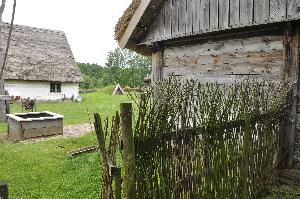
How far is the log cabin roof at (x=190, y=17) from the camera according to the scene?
18.0ft

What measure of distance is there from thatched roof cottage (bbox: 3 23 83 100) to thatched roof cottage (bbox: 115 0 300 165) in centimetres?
2319

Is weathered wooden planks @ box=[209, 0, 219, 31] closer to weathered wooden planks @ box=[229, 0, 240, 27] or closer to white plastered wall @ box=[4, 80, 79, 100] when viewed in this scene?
weathered wooden planks @ box=[229, 0, 240, 27]

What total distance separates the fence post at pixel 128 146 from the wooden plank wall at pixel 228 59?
2.64 metres

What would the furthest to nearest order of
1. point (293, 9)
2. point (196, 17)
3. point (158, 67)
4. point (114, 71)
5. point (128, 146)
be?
point (114, 71)
point (158, 67)
point (196, 17)
point (293, 9)
point (128, 146)

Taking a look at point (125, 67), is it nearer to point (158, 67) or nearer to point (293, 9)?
point (158, 67)

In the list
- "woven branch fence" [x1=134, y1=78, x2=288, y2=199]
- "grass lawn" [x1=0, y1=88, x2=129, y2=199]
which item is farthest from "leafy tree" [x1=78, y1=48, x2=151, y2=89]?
"woven branch fence" [x1=134, y1=78, x2=288, y2=199]

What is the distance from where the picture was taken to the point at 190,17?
6.81 m

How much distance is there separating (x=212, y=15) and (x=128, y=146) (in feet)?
14.5

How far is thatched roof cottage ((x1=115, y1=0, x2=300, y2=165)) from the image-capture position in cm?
549

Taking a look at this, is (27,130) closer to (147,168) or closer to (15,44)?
(147,168)

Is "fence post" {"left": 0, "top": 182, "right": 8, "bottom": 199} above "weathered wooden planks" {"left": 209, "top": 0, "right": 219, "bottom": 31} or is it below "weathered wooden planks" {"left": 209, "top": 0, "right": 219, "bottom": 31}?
below

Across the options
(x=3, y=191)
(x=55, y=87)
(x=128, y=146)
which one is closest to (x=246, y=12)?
(x=128, y=146)

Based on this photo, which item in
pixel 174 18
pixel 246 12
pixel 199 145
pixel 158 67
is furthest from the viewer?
pixel 158 67

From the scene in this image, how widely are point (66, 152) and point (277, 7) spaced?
7.13 m
